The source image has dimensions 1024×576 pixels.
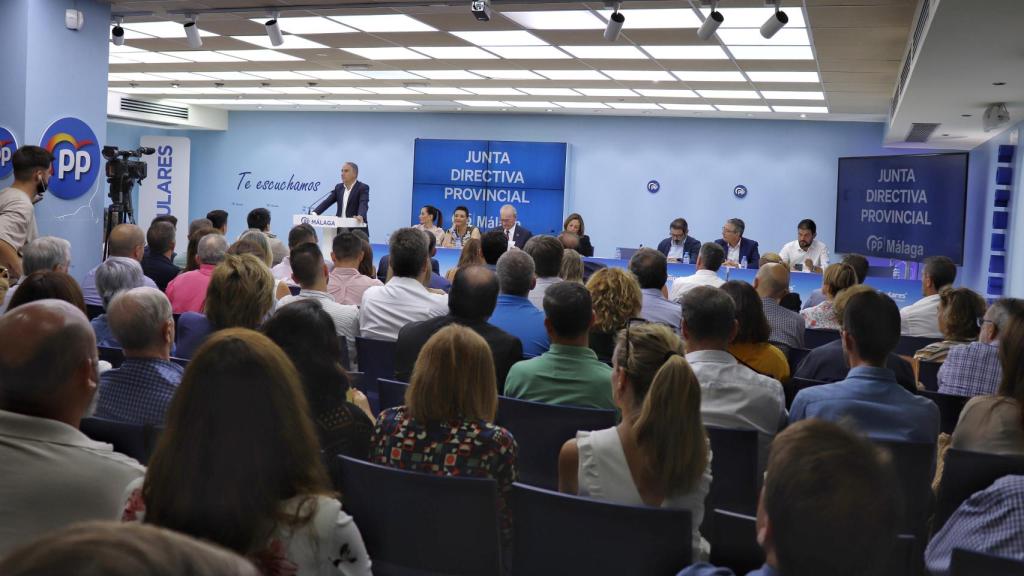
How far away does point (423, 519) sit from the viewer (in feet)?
7.97

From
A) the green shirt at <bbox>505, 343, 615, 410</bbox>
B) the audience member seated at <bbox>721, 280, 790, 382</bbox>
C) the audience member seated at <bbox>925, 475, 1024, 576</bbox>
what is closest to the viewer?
the audience member seated at <bbox>925, 475, 1024, 576</bbox>

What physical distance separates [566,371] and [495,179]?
1231 cm

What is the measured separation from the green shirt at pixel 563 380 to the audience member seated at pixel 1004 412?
4.09ft

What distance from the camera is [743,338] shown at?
425 centimetres

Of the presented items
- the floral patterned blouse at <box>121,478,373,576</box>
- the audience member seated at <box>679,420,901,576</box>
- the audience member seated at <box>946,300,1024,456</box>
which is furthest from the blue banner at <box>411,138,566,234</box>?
the audience member seated at <box>679,420,901,576</box>

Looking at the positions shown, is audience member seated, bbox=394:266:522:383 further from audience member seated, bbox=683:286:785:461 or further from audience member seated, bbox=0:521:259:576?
audience member seated, bbox=0:521:259:576

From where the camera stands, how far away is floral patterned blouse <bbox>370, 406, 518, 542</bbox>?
2646 millimetres

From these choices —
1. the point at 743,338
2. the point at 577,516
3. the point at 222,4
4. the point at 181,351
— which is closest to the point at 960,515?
the point at 577,516

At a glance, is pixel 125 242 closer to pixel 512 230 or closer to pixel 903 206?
pixel 512 230

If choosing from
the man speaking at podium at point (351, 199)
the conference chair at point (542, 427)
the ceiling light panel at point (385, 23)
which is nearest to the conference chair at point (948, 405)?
the conference chair at point (542, 427)

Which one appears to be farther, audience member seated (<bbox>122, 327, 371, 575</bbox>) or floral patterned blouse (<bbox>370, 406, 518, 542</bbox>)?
floral patterned blouse (<bbox>370, 406, 518, 542</bbox>)

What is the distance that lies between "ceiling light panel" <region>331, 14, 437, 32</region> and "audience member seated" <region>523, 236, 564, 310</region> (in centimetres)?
304

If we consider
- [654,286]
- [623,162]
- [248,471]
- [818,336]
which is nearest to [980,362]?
[818,336]

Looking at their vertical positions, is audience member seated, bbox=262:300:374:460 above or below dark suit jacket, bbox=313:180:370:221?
below
